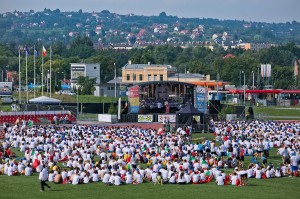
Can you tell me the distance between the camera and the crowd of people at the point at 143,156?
37469 millimetres

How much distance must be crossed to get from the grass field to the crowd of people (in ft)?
2.19

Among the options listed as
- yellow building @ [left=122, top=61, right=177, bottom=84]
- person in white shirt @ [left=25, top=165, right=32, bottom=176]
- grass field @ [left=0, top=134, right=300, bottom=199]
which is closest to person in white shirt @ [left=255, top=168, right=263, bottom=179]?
grass field @ [left=0, top=134, right=300, bottom=199]

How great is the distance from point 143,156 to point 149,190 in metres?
9.10

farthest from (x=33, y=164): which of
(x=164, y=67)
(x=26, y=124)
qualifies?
(x=164, y=67)

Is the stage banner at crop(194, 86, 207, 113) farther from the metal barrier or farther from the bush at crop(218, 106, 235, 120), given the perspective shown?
the metal barrier

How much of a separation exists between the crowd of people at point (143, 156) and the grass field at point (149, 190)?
0.67 m

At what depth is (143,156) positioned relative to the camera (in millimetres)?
44438

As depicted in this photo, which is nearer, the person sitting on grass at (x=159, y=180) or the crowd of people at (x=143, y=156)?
the person sitting on grass at (x=159, y=180)

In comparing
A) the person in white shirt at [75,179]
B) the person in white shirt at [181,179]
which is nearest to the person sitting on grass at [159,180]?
the person in white shirt at [181,179]

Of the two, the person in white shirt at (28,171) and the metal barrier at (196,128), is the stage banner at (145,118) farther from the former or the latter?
the person in white shirt at (28,171)

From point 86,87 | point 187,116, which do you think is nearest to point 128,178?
point 187,116

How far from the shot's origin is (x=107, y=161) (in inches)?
1724

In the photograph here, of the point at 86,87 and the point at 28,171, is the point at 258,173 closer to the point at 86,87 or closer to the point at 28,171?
the point at 28,171

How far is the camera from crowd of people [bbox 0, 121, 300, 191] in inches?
1475
